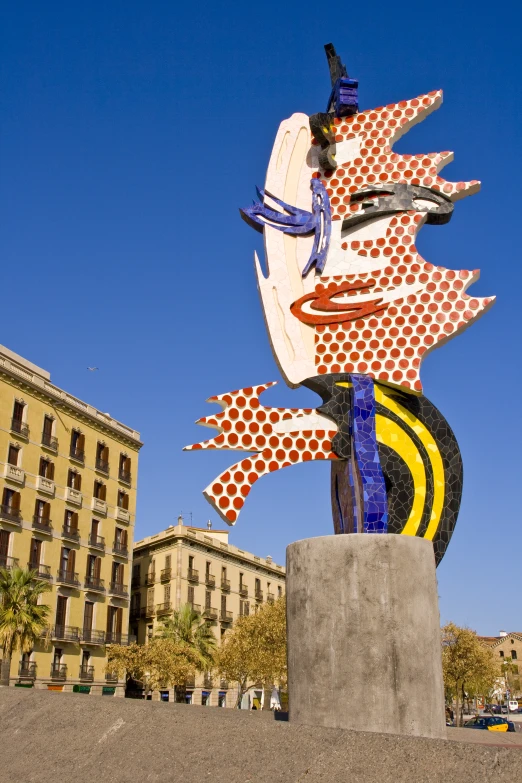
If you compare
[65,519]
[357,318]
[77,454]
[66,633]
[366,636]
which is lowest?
Answer: [366,636]

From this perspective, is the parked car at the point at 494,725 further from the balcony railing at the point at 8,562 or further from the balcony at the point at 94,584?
the balcony railing at the point at 8,562

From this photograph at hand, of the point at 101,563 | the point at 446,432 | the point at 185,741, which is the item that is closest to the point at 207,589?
the point at 101,563

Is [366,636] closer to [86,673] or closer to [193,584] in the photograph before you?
[86,673]

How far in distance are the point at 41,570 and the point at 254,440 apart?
27046 mm

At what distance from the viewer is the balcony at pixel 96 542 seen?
4054 cm

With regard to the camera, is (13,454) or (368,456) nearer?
(368,456)

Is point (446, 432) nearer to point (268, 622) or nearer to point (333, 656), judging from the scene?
point (333, 656)

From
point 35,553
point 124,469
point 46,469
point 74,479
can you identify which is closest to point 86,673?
point 35,553

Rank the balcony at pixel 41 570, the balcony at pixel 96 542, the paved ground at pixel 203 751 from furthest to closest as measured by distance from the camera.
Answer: the balcony at pixel 96 542 → the balcony at pixel 41 570 → the paved ground at pixel 203 751

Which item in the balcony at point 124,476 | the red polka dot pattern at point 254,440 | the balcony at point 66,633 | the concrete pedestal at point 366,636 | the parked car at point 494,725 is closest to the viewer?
the concrete pedestal at point 366,636

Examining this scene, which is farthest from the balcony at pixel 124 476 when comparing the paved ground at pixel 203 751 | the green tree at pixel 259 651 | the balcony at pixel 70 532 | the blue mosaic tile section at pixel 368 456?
the paved ground at pixel 203 751

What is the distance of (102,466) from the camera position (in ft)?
141

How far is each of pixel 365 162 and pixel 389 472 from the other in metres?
5.78

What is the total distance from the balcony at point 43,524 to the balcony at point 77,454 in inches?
156
